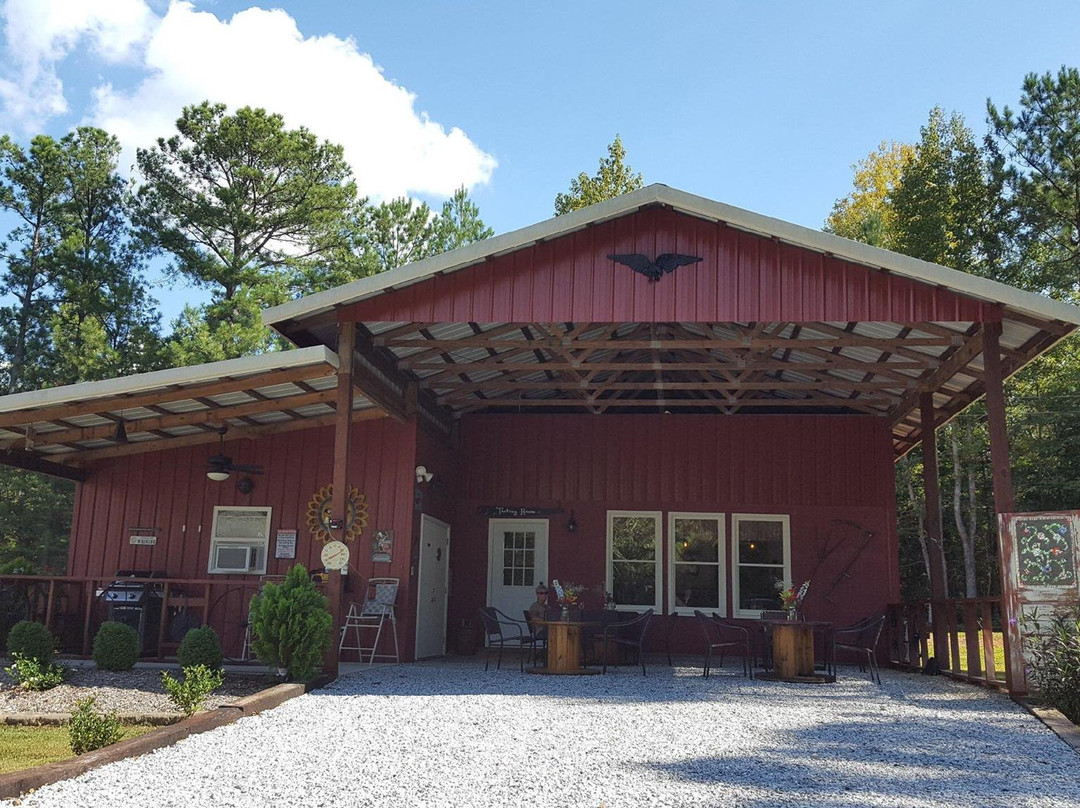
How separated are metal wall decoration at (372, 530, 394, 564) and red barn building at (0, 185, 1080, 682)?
63mm

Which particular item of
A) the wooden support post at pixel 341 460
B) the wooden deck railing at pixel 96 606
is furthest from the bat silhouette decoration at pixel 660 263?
the wooden deck railing at pixel 96 606

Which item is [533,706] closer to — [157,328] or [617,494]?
[617,494]

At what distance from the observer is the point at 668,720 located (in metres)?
6.85

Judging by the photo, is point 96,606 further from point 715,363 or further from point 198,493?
point 715,363

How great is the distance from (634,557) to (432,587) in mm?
3114

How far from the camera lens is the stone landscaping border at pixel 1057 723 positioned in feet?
20.7

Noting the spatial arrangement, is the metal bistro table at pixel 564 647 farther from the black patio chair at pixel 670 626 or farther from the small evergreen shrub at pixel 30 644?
the small evergreen shrub at pixel 30 644

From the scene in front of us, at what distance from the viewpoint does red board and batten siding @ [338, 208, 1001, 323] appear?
9000 millimetres

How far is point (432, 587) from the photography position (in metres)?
13.1

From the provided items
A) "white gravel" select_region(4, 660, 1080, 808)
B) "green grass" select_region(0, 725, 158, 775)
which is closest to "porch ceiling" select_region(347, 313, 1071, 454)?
"white gravel" select_region(4, 660, 1080, 808)

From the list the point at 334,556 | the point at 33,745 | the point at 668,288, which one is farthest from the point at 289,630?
the point at 668,288

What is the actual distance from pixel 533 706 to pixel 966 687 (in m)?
4.90

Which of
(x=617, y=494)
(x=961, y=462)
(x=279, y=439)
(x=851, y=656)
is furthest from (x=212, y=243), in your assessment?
(x=961, y=462)

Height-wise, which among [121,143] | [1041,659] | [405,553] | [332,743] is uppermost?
[121,143]
